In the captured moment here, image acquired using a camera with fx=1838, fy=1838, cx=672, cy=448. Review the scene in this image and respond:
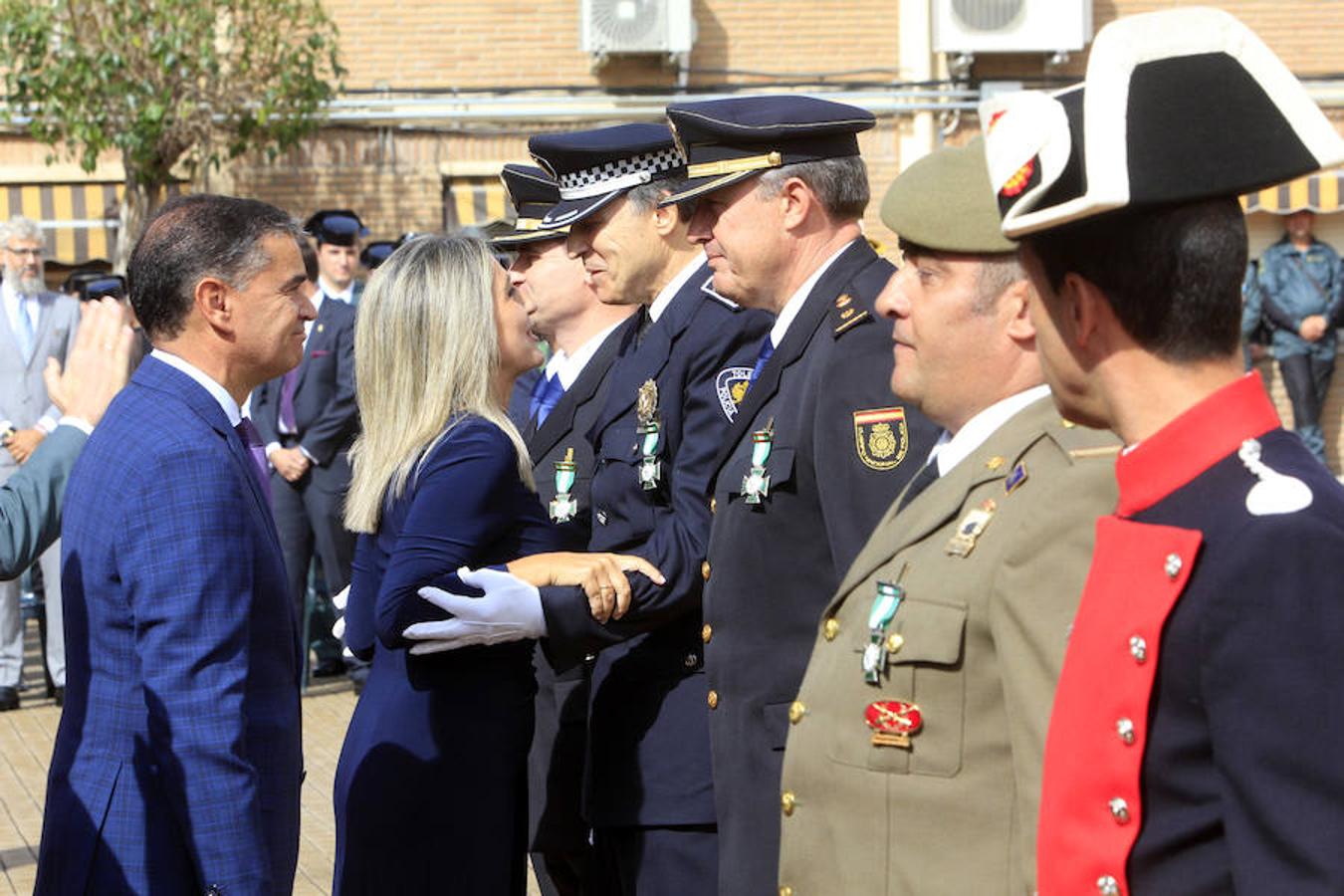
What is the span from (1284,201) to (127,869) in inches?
683

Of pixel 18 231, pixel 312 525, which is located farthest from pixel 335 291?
pixel 18 231

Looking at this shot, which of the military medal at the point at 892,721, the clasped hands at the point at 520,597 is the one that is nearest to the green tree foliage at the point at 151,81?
the clasped hands at the point at 520,597

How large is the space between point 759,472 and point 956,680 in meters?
1.08

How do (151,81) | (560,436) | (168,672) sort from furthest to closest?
(151,81) < (560,436) < (168,672)

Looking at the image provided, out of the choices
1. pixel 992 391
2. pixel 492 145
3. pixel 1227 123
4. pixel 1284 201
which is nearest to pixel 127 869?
pixel 992 391

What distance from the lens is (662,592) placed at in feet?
12.5

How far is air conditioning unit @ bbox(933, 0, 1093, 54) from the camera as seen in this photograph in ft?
57.9

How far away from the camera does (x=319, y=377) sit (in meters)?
9.80

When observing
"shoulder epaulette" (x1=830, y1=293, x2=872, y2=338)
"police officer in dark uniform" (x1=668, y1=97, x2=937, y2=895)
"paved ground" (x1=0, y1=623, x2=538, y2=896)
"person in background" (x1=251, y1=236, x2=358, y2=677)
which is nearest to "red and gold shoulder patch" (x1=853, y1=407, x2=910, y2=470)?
"police officer in dark uniform" (x1=668, y1=97, x2=937, y2=895)

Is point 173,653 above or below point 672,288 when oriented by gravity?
below

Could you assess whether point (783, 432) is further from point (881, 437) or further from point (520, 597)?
point (520, 597)

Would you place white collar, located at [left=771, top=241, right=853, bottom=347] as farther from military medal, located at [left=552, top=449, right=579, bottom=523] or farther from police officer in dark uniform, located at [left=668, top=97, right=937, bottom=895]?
military medal, located at [left=552, top=449, right=579, bottom=523]

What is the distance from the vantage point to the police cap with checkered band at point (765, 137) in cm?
371

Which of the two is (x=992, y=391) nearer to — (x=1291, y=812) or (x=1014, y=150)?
(x=1014, y=150)
